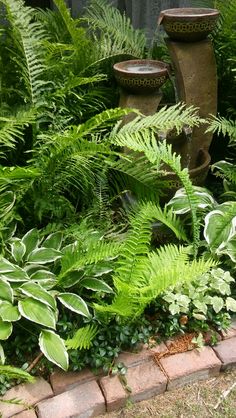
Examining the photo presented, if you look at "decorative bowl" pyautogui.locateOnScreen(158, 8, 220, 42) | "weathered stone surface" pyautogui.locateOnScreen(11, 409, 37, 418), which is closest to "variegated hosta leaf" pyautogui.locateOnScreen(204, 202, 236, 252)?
"decorative bowl" pyautogui.locateOnScreen(158, 8, 220, 42)

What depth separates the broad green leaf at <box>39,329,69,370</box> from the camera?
84.6 inches

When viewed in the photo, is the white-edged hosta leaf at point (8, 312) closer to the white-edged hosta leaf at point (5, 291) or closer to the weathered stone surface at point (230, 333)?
the white-edged hosta leaf at point (5, 291)

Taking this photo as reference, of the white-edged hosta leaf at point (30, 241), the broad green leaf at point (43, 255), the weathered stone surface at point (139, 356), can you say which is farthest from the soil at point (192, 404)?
the white-edged hosta leaf at point (30, 241)


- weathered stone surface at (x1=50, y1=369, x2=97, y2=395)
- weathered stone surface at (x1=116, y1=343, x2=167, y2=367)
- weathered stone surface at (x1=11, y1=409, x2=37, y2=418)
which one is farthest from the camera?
weathered stone surface at (x1=116, y1=343, x2=167, y2=367)

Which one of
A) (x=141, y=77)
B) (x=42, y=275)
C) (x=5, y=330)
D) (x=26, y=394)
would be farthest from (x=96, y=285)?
(x=141, y=77)

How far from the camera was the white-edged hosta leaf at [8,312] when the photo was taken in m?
2.17

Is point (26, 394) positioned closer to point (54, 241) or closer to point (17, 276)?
Answer: point (17, 276)

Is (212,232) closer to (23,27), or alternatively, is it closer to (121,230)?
(121,230)

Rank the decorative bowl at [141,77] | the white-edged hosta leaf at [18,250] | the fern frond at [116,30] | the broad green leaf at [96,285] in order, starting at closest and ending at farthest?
the broad green leaf at [96,285]
the white-edged hosta leaf at [18,250]
the decorative bowl at [141,77]
the fern frond at [116,30]

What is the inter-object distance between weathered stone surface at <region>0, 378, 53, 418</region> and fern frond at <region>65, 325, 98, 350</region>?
207 millimetres

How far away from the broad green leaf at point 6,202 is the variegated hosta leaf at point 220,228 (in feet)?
3.40

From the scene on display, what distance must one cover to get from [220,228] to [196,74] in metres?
1.01

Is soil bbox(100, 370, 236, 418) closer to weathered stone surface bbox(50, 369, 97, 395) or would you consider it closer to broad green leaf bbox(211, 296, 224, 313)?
weathered stone surface bbox(50, 369, 97, 395)

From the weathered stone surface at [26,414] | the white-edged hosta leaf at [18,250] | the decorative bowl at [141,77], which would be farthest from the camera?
the decorative bowl at [141,77]
